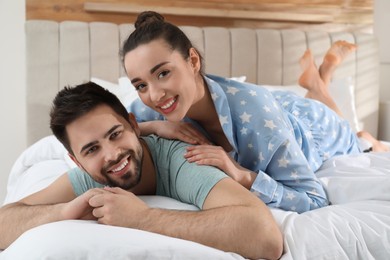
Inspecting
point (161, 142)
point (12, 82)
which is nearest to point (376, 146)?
point (161, 142)

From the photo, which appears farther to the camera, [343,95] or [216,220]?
[343,95]

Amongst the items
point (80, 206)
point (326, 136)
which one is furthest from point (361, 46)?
point (80, 206)

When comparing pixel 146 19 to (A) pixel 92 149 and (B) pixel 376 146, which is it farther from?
(B) pixel 376 146

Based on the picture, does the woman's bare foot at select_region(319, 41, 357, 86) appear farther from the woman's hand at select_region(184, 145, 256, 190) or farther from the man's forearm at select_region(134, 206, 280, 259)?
the man's forearm at select_region(134, 206, 280, 259)

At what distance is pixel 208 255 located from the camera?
1048 millimetres

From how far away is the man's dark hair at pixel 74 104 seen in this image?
1377 millimetres

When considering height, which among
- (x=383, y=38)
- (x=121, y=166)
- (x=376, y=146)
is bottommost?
(x=376, y=146)

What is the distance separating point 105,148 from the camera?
136cm

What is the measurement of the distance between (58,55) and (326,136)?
156cm

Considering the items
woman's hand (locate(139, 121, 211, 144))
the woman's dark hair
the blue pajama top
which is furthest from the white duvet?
the woman's dark hair

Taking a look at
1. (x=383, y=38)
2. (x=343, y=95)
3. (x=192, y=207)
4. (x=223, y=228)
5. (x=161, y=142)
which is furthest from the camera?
(x=383, y=38)

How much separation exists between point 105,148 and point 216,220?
0.39 m

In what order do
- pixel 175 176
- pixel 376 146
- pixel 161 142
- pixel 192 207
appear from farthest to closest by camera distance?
pixel 376 146 < pixel 161 142 < pixel 175 176 < pixel 192 207

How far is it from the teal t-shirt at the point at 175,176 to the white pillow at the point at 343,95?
160 centimetres
